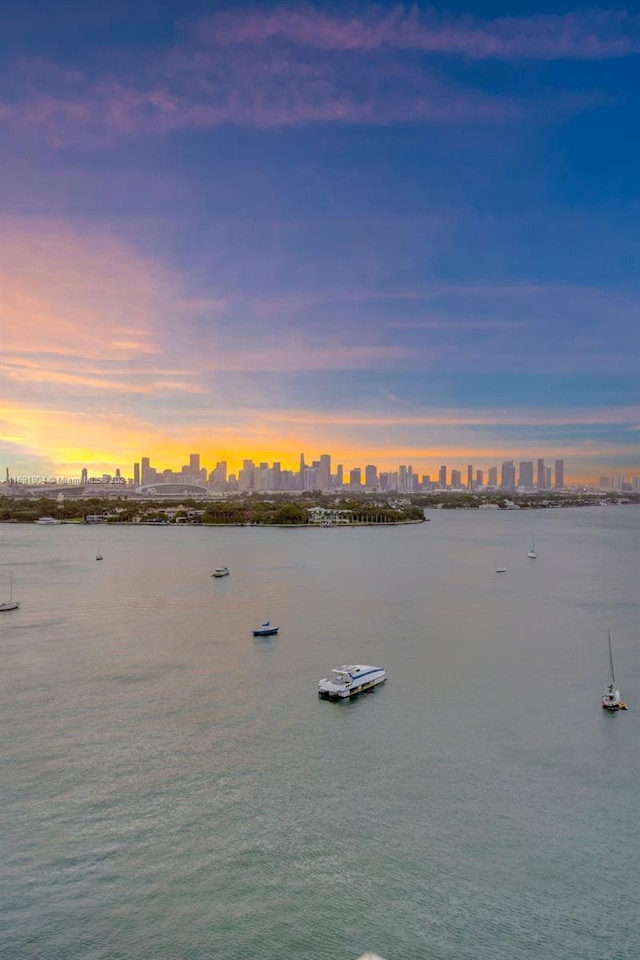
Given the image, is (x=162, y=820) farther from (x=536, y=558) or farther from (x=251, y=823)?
(x=536, y=558)

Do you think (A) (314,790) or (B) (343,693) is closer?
(A) (314,790)

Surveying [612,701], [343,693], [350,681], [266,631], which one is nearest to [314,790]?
[343,693]

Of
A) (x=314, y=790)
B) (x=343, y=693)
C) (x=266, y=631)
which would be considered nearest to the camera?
(x=314, y=790)

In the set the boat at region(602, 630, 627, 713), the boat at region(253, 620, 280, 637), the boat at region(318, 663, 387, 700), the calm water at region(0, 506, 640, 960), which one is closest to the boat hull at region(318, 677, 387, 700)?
the boat at region(318, 663, 387, 700)

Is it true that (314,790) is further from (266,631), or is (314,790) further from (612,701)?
(266,631)

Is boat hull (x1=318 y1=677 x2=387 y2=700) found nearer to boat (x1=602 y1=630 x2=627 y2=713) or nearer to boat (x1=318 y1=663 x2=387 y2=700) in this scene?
boat (x1=318 y1=663 x2=387 y2=700)

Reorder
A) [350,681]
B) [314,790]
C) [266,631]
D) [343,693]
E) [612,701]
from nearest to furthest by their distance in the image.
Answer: [314,790]
[612,701]
[343,693]
[350,681]
[266,631]
